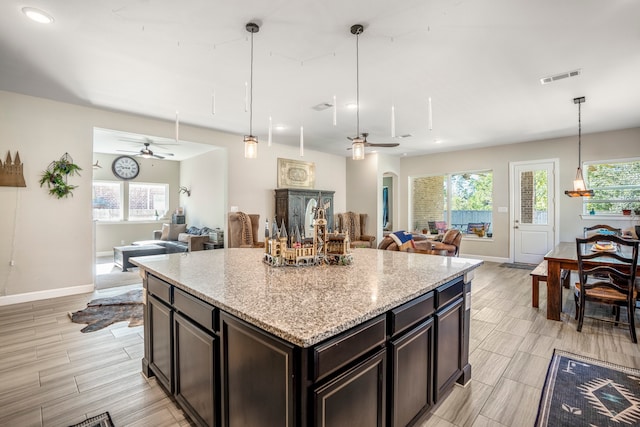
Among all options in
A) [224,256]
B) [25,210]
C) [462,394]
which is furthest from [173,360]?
[25,210]

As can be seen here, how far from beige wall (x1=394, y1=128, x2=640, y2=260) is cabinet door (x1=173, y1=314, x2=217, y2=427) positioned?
24.6 feet

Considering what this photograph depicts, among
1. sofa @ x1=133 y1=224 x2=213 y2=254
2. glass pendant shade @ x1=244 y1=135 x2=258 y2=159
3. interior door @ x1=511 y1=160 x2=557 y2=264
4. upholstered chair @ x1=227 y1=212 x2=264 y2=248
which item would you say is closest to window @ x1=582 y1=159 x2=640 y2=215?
interior door @ x1=511 y1=160 x2=557 y2=264

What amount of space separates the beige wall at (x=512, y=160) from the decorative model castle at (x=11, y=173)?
26.1 ft

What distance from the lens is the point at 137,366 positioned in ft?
8.06

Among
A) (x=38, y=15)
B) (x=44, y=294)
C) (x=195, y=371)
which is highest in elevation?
(x=38, y=15)

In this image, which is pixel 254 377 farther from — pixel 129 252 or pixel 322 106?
pixel 129 252

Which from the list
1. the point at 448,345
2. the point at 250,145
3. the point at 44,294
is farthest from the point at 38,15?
the point at 448,345

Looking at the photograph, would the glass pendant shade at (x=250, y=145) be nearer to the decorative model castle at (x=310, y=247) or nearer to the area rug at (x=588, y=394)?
the decorative model castle at (x=310, y=247)

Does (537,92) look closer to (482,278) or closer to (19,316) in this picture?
(482,278)

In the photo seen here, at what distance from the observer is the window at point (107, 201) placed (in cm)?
844

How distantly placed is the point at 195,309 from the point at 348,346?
872 mm

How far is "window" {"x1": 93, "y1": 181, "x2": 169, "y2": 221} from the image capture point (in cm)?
848

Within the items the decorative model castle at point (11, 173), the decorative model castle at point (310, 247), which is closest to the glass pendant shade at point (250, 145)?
the decorative model castle at point (310, 247)

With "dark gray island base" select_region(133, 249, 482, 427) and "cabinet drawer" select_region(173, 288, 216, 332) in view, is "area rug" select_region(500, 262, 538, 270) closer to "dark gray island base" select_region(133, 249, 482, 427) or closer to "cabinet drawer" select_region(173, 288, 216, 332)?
"dark gray island base" select_region(133, 249, 482, 427)
